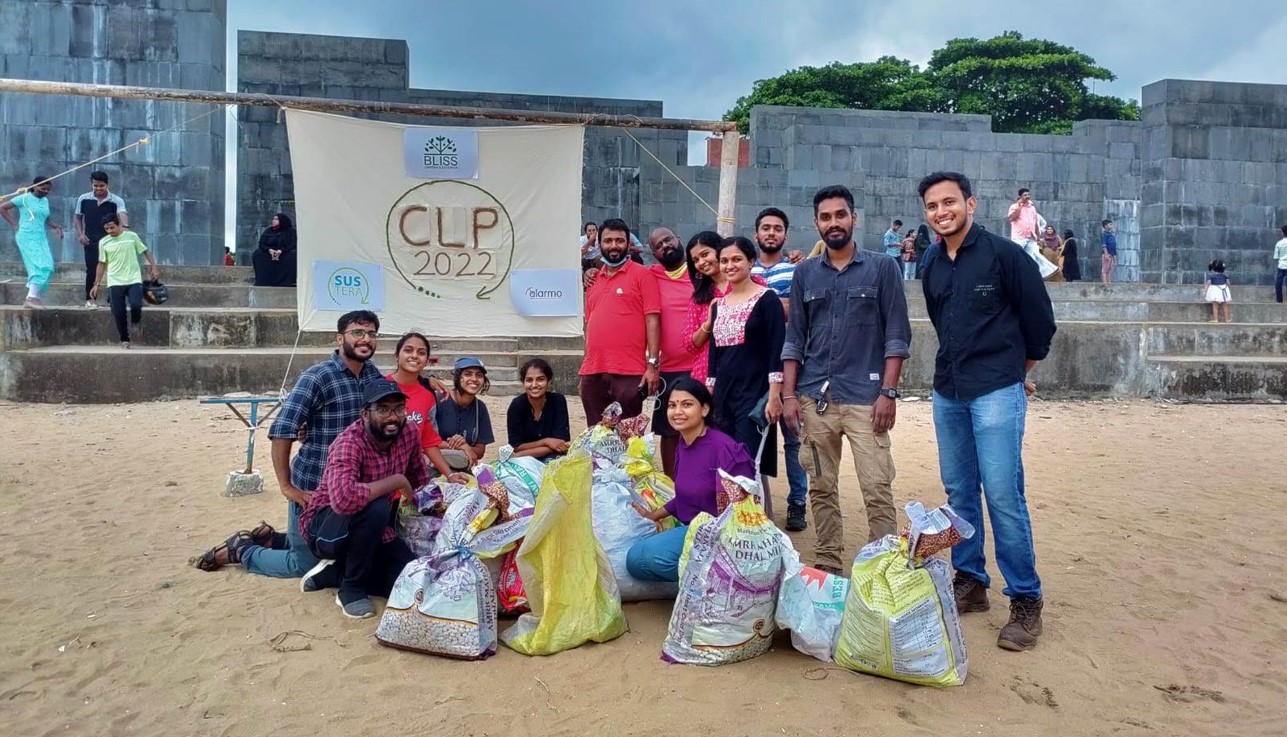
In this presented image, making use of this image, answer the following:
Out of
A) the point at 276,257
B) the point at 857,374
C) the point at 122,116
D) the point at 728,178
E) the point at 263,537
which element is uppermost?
the point at 122,116

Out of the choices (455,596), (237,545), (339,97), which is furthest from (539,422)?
(339,97)

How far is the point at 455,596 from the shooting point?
3336 millimetres

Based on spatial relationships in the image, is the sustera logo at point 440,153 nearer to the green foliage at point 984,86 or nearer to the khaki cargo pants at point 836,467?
the khaki cargo pants at point 836,467

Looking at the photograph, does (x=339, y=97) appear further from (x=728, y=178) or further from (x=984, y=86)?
(x=984, y=86)

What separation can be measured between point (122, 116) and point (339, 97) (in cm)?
310

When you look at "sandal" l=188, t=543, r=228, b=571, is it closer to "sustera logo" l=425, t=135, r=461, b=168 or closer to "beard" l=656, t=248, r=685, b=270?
"beard" l=656, t=248, r=685, b=270

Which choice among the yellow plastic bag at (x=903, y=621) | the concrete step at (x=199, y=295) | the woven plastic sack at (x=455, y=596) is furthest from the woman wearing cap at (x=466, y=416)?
the concrete step at (x=199, y=295)

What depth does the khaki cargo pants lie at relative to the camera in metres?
3.85

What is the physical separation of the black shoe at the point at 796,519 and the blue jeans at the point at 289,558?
7.69ft

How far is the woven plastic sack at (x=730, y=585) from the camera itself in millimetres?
3195

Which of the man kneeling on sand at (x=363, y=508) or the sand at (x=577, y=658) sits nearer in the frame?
the sand at (x=577, y=658)

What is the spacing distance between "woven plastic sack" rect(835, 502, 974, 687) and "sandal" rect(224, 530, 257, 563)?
108 inches

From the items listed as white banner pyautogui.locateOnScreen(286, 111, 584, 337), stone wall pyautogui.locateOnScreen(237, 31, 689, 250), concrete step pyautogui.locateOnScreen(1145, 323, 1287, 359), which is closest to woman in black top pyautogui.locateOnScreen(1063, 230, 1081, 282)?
concrete step pyautogui.locateOnScreen(1145, 323, 1287, 359)

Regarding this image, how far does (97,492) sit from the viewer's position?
221 inches
